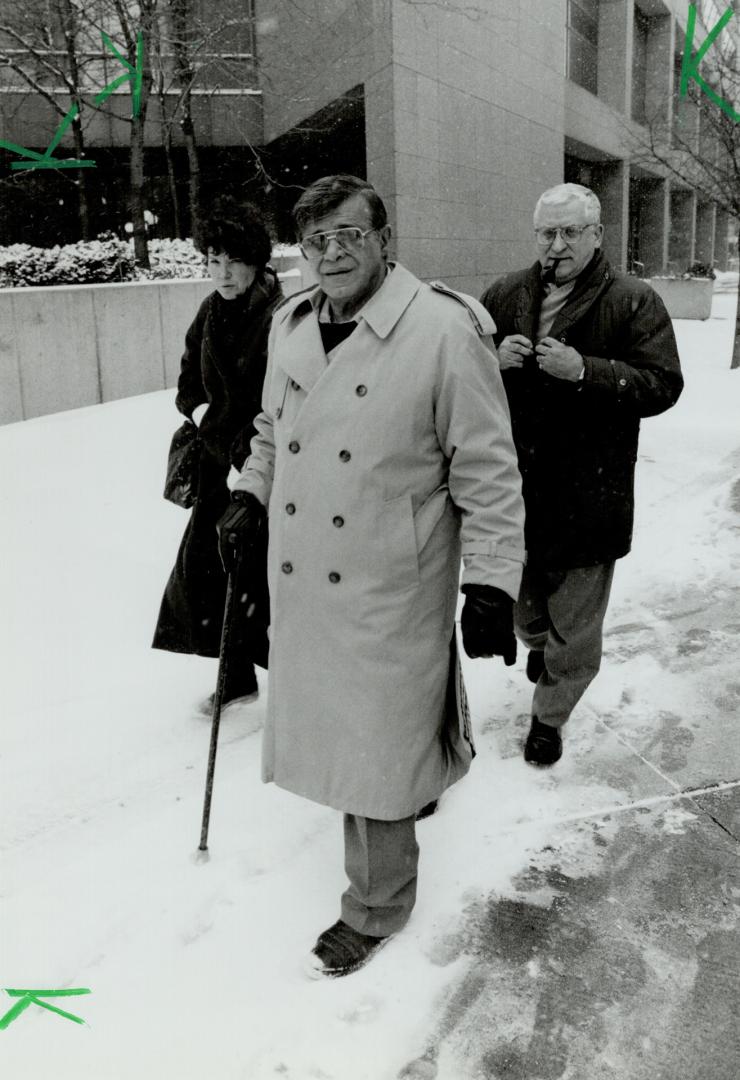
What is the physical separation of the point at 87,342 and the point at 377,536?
7890 mm

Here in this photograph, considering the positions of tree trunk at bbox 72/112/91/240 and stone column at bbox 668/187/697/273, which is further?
stone column at bbox 668/187/697/273

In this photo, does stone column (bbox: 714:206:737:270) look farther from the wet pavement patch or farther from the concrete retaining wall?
the wet pavement patch

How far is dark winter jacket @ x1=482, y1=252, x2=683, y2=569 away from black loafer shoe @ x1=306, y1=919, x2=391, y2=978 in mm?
1468

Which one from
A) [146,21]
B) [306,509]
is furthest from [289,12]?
[306,509]

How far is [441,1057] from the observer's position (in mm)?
2377

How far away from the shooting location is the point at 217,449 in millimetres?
3916

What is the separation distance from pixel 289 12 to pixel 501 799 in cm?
1632

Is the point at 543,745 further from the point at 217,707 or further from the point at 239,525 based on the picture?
the point at 239,525

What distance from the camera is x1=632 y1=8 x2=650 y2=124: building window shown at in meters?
28.5

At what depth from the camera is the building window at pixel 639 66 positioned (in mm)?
28484

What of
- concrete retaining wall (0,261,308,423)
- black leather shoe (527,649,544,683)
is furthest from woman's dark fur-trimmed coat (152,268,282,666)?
concrete retaining wall (0,261,308,423)

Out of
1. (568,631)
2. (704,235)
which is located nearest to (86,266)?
(568,631)

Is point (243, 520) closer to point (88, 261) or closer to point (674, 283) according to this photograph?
point (88, 261)

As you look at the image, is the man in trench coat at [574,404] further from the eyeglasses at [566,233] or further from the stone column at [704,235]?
the stone column at [704,235]
